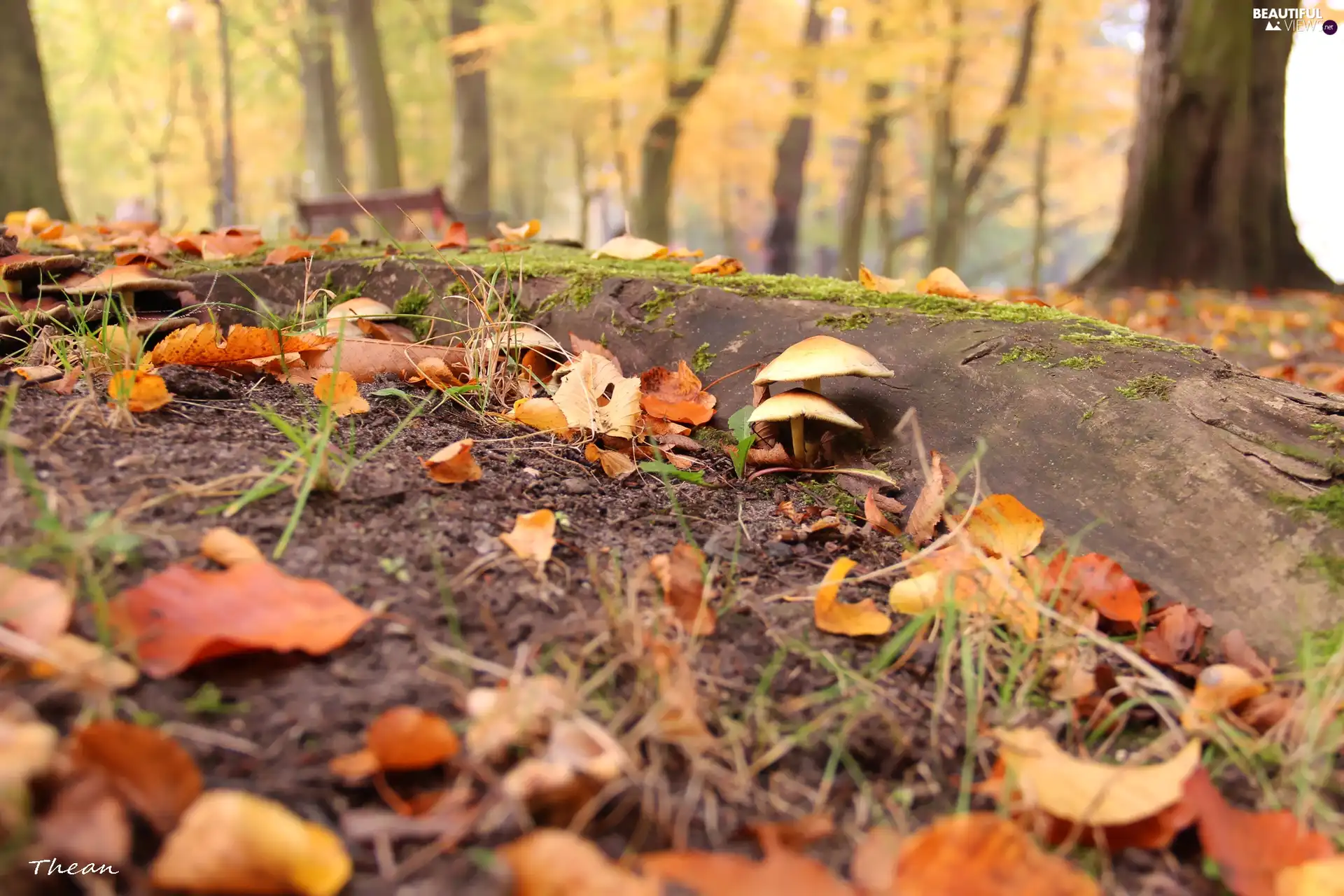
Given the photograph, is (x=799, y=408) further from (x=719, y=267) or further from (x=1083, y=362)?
(x=719, y=267)

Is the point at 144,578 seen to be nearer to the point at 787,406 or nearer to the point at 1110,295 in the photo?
the point at 787,406

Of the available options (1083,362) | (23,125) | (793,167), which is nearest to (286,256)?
(1083,362)

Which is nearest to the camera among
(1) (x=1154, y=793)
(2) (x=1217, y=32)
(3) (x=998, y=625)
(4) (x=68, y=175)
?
(1) (x=1154, y=793)

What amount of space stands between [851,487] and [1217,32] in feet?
20.3

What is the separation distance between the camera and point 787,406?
154 centimetres

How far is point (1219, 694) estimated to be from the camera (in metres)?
1.05

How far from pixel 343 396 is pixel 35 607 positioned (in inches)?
31.7

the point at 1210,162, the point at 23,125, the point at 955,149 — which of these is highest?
the point at 955,149

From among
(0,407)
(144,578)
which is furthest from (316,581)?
(0,407)

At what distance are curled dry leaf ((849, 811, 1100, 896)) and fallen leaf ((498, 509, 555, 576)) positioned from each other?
0.60 meters

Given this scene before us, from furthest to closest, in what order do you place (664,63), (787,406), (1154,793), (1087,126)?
(1087,126) < (664,63) < (787,406) < (1154,793)

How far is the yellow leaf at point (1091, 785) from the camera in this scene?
837 millimetres

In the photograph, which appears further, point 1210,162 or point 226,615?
point 1210,162

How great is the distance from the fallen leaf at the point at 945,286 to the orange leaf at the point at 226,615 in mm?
1796
